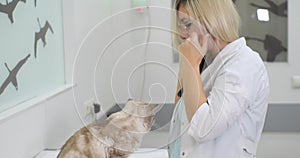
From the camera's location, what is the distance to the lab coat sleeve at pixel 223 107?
1.09 m

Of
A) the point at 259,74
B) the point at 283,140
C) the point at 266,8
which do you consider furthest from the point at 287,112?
the point at 259,74

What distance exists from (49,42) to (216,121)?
0.85m

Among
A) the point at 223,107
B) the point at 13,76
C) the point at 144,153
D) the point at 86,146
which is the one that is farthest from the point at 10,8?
the point at 223,107

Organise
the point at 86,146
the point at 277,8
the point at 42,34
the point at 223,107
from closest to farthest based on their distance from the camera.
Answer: the point at 223,107 → the point at 86,146 → the point at 42,34 → the point at 277,8

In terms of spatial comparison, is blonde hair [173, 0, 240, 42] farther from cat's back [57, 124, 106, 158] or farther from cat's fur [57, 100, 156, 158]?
cat's back [57, 124, 106, 158]

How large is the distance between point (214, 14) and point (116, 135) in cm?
44

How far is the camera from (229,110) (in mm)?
1091

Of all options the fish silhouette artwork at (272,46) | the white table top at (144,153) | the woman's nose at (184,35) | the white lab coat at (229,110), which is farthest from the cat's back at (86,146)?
the fish silhouette artwork at (272,46)

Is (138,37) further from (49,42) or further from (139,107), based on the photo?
(49,42)

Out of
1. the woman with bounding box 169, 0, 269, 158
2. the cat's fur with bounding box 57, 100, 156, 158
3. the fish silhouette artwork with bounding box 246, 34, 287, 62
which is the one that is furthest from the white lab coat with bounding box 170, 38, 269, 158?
the fish silhouette artwork with bounding box 246, 34, 287, 62

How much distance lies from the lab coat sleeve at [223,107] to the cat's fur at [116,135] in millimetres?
162

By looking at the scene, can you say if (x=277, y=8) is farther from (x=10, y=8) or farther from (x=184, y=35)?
(x=10, y=8)

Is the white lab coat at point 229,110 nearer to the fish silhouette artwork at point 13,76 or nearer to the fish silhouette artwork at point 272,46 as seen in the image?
the fish silhouette artwork at point 13,76

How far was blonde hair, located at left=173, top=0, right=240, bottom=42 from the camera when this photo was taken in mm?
1107
